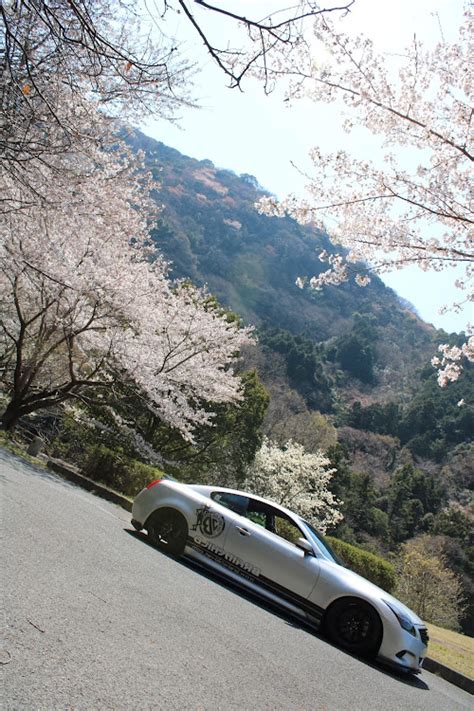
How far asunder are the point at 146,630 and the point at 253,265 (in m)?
127

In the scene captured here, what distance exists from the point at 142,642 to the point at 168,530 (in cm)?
384

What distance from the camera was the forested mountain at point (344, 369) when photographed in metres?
44.5

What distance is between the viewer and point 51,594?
12.2 feet

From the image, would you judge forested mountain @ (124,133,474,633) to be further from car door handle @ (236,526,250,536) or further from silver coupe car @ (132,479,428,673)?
car door handle @ (236,526,250,536)

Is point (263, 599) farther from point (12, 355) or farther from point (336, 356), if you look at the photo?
point (336, 356)

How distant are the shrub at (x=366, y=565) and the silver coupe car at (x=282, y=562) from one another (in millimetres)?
10206

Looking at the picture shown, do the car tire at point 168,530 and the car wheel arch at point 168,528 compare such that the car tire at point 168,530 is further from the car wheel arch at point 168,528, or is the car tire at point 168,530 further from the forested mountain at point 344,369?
the forested mountain at point 344,369

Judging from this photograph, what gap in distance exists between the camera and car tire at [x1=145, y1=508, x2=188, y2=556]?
715 cm

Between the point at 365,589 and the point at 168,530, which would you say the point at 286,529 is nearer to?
the point at 365,589

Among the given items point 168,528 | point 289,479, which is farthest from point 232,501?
point 289,479

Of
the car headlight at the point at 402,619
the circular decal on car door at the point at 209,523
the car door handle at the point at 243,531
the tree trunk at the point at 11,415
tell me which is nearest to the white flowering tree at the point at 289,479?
the tree trunk at the point at 11,415

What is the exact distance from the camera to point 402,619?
19.8 ft

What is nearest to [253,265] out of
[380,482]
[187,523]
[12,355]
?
[380,482]

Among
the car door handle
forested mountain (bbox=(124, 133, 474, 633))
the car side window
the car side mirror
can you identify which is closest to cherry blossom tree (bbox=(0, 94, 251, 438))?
forested mountain (bbox=(124, 133, 474, 633))
